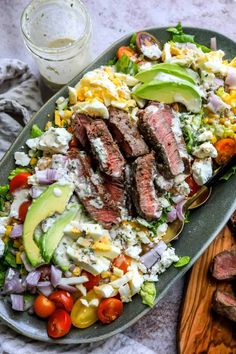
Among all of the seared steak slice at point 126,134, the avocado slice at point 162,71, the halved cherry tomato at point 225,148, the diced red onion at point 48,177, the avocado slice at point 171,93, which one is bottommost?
the diced red onion at point 48,177

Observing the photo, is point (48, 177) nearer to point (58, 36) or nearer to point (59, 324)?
point (59, 324)

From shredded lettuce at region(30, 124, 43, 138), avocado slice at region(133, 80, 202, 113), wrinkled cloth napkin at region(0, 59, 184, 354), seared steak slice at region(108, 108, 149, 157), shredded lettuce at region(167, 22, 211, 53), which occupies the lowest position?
wrinkled cloth napkin at region(0, 59, 184, 354)

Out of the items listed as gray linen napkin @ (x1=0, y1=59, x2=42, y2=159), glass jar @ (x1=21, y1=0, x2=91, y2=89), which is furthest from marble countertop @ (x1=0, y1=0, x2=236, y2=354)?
glass jar @ (x1=21, y1=0, x2=91, y2=89)

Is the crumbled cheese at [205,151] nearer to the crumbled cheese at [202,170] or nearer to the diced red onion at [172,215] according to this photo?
the crumbled cheese at [202,170]

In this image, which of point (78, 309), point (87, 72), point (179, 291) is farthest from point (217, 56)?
point (78, 309)

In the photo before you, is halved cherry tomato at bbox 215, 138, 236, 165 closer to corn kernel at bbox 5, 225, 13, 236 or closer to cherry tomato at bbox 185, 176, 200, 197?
cherry tomato at bbox 185, 176, 200, 197

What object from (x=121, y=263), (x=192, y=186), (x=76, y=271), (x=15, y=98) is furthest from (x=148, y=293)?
(x=15, y=98)

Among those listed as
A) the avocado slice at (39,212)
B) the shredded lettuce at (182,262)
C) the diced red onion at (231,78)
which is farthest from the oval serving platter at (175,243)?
the diced red onion at (231,78)
